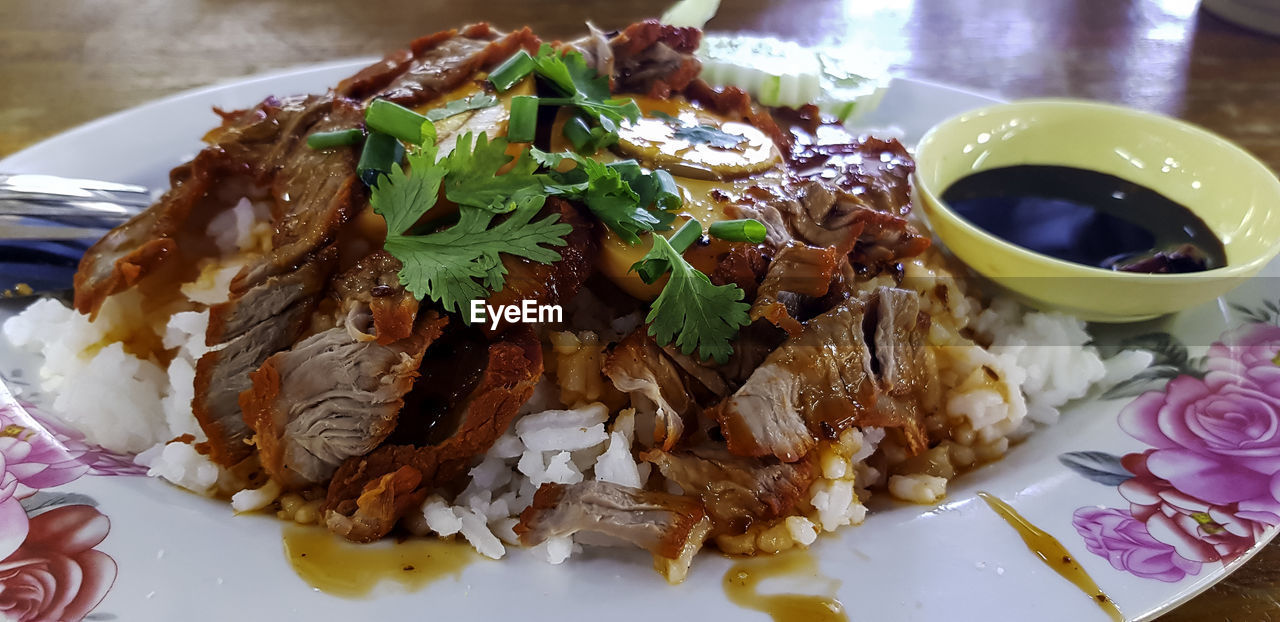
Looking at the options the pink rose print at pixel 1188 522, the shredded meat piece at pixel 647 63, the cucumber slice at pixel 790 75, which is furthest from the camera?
the cucumber slice at pixel 790 75

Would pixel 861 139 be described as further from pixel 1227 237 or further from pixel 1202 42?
pixel 1202 42

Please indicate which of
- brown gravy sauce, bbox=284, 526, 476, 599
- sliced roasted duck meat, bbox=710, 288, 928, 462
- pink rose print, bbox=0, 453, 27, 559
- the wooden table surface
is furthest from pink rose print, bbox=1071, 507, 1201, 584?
the wooden table surface

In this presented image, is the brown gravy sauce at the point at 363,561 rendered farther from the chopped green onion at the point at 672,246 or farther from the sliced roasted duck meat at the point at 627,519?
the chopped green onion at the point at 672,246

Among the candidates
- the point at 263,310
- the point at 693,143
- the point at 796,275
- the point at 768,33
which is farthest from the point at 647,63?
the point at 768,33

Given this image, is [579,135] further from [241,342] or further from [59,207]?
[59,207]

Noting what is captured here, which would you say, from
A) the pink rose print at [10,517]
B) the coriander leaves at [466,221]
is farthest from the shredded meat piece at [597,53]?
the pink rose print at [10,517]

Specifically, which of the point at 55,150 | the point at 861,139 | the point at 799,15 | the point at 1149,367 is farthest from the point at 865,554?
the point at 799,15
